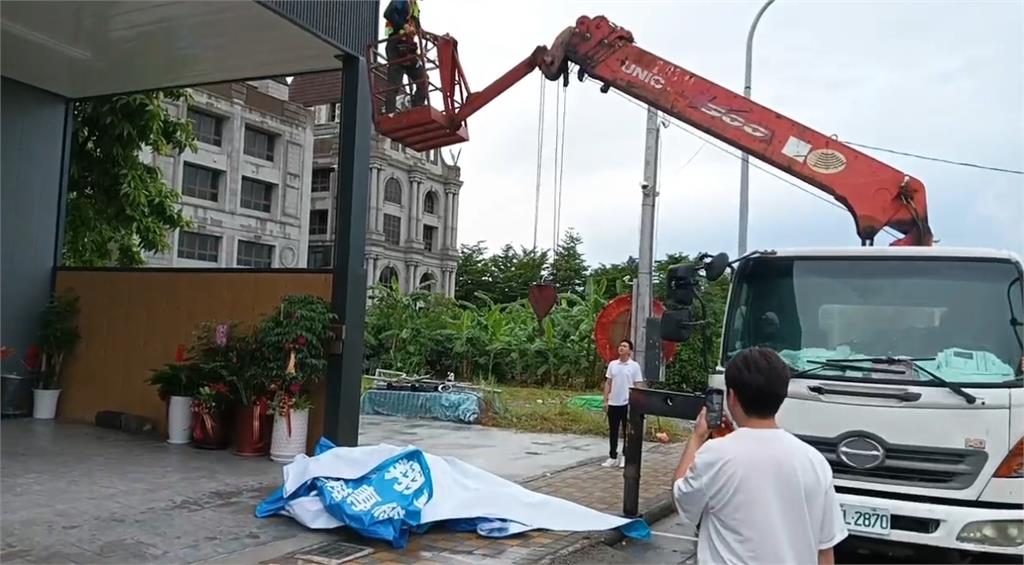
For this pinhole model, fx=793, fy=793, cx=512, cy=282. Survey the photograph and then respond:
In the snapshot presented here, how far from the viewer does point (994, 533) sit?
491cm

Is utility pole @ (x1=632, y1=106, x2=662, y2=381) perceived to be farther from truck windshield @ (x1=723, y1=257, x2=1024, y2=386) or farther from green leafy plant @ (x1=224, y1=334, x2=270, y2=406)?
green leafy plant @ (x1=224, y1=334, x2=270, y2=406)

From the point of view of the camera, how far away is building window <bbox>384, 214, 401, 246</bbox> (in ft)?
195

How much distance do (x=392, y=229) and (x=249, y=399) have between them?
52205 millimetres

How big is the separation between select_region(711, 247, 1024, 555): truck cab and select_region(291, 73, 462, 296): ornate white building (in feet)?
150

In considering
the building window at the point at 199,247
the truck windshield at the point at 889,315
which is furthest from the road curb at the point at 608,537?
the building window at the point at 199,247

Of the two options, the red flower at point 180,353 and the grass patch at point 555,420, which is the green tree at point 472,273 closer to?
the grass patch at point 555,420

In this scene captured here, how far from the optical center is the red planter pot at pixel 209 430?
909 centimetres

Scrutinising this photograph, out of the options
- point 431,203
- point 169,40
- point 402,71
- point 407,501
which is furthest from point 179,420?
point 431,203

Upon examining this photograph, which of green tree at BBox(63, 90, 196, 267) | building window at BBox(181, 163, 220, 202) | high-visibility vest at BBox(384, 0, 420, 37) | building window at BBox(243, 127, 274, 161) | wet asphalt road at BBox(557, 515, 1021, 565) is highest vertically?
building window at BBox(243, 127, 274, 161)

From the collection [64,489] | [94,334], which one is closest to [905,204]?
[64,489]

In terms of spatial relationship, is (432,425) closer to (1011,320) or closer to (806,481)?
(1011,320)

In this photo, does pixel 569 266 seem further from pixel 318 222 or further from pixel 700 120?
pixel 700 120

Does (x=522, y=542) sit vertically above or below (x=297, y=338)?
below

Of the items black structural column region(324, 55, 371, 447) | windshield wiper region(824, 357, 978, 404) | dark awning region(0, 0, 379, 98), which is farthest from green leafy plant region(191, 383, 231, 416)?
windshield wiper region(824, 357, 978, 404)
